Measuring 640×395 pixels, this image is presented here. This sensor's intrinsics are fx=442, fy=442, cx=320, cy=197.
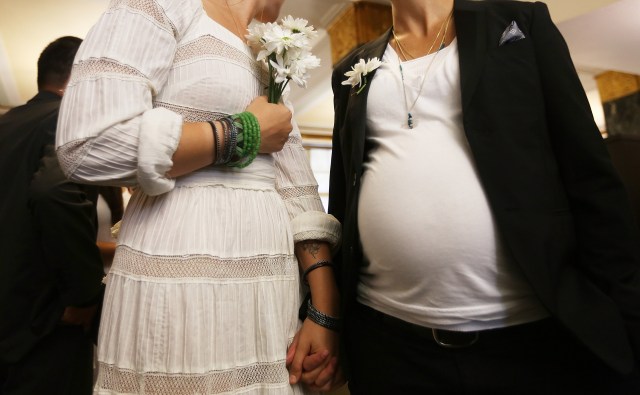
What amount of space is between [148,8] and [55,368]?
1182 mm

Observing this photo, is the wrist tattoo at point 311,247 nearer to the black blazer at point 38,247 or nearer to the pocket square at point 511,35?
the pocket square at point 511,35

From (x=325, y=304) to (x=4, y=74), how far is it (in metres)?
6.18

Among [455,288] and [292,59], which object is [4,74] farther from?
[455,288]

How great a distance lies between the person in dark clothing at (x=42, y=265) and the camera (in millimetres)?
1266

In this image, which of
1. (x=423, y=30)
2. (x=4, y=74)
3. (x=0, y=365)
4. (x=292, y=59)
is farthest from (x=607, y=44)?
(x=4, y=74)

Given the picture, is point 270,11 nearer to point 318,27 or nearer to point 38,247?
point 38,247

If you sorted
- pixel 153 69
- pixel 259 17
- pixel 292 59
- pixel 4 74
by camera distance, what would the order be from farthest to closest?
1. pixel 4 74
2. pixel 259 17
3. pixel 292 59
4. pixel 153 69

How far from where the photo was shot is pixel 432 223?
0.77m

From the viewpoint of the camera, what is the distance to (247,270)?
0.73 m

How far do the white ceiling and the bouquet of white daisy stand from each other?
308 centimetres

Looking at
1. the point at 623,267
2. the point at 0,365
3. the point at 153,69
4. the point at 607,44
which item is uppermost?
the point at 607,44

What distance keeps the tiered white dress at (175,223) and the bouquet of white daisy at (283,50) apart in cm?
6

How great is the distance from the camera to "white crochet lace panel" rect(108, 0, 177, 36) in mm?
706

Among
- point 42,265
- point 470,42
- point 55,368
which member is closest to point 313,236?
point 470,42
